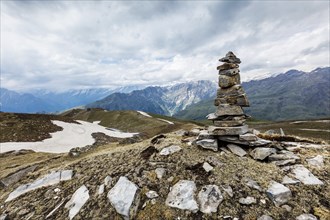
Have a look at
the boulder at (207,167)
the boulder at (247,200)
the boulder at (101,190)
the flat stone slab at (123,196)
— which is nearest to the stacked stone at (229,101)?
the boulder at (207,167)

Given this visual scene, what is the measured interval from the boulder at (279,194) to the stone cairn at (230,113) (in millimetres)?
3668

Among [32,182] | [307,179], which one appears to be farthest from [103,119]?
[307,179]

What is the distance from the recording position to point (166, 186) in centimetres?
1138

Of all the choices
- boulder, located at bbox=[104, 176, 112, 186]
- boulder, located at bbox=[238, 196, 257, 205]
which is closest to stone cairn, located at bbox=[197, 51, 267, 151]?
boulder, located at bbox=[238, 196, 257, 205]

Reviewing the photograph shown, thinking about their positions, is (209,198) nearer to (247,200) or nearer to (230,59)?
(247,200)

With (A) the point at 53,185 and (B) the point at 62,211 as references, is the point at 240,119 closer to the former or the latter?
(B) the point at 62,211

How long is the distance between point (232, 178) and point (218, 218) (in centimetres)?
252

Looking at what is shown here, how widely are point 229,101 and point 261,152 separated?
11.9ft

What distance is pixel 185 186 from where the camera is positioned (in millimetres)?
11148

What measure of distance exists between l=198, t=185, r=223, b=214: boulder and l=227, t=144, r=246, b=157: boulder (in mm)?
3383

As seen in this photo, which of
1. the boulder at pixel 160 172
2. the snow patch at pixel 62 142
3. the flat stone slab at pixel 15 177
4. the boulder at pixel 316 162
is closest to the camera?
the boulder at pixel 160 172

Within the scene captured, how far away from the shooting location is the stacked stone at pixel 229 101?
1430 cm

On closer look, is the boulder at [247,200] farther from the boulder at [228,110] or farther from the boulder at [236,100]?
the boulder at [236,100]

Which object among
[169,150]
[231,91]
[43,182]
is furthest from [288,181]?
[43,182]
